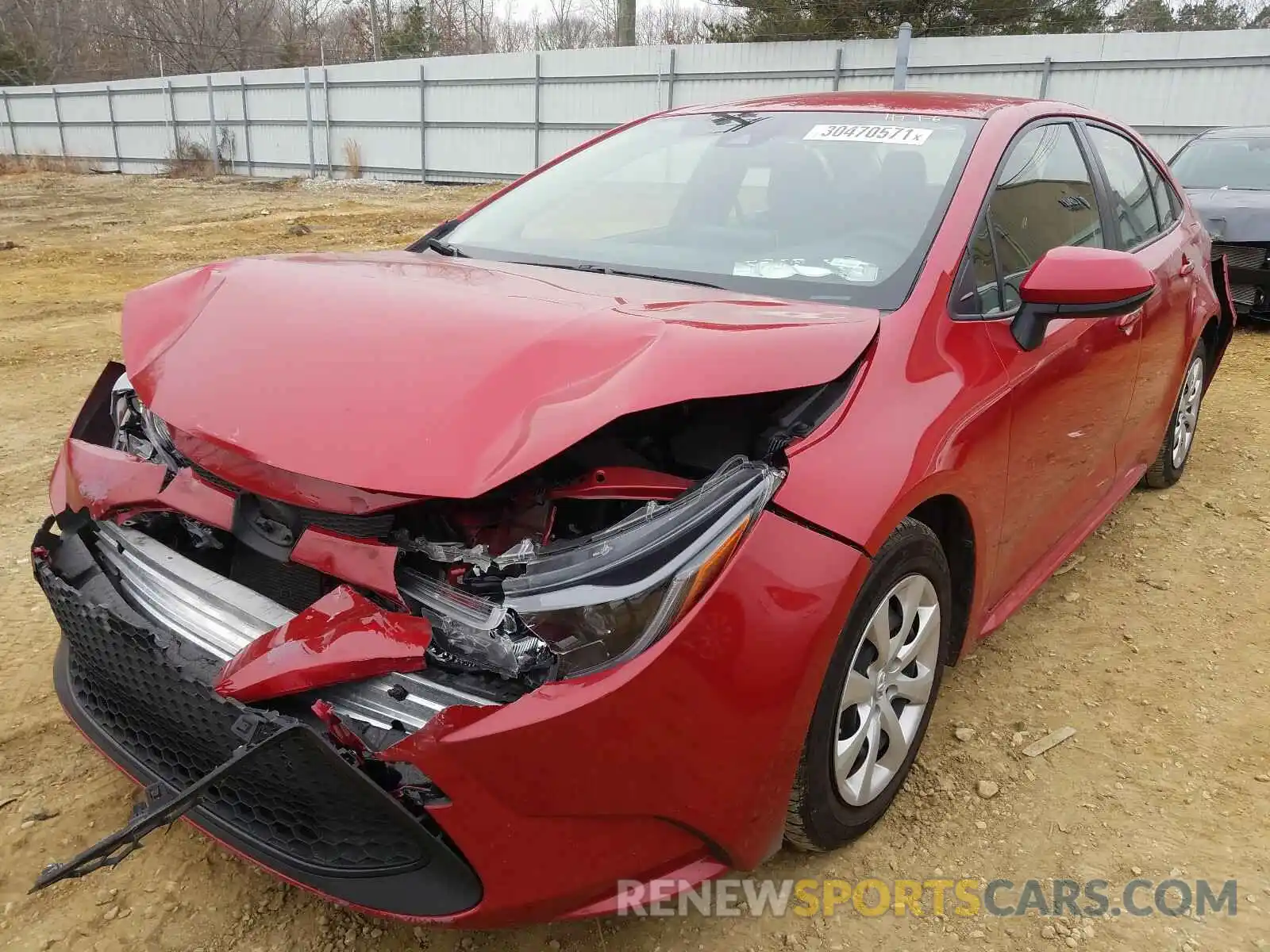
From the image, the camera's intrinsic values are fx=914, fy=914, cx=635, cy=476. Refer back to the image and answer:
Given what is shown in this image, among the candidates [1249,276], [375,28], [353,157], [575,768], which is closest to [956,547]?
[575,768]

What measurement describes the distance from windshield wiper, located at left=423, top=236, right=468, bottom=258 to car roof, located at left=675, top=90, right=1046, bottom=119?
0.97 metres

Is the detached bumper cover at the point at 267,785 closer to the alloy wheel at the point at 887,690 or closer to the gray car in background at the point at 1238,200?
the alloy wheel at the point at 887,690

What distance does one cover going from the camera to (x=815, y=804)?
1.76m

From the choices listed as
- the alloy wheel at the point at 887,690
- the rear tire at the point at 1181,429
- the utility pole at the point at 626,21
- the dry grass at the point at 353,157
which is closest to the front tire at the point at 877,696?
the alloy wheel at the point at 887,690

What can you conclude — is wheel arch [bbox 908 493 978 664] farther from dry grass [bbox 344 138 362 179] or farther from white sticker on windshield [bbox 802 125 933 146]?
dry grass [bbox 344 138 362 179]

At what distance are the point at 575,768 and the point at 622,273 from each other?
1.35 metres

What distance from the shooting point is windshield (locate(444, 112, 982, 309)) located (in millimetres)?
2215

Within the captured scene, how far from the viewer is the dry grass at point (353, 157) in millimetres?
21297

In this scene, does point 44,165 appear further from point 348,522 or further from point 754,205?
point 348,522

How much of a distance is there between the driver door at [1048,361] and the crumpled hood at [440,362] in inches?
20.9

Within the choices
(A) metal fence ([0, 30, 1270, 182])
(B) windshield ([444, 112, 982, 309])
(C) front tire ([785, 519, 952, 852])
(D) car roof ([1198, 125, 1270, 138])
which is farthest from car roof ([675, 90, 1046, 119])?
(D) car roof ([1198, 125, 1270, 138])

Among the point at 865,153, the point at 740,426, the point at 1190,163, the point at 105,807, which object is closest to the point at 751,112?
the point at 865,153

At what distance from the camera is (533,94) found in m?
18.4

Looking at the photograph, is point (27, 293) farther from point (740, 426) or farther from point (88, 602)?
point (740, 426)
